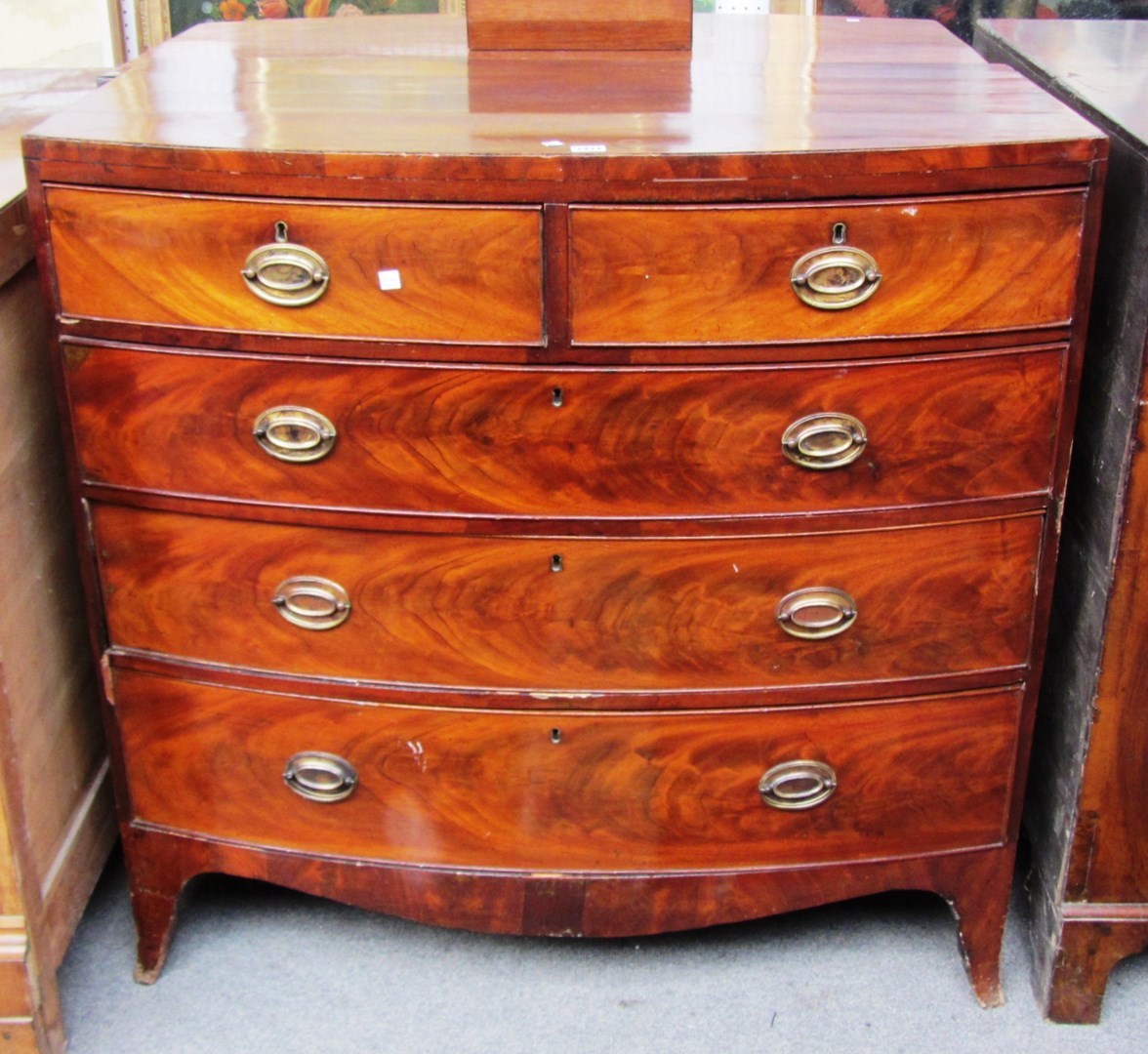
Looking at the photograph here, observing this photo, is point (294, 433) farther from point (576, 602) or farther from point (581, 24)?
point (581, 24)

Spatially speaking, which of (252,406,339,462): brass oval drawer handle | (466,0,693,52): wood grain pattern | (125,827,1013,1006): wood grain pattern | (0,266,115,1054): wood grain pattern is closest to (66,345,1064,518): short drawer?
(252,406,339,462): brass oval drawer handle

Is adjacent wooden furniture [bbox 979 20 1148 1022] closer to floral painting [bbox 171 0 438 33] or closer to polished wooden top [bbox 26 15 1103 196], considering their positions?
polished wooden top [bbox 26 15 1103 196]

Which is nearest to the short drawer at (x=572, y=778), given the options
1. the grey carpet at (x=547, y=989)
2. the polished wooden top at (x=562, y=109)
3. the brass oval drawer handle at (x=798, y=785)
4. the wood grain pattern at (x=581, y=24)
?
the brass oval drawer handle at (x=798, y=785)

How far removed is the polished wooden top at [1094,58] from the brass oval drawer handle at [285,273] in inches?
31.2

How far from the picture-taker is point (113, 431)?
146cm

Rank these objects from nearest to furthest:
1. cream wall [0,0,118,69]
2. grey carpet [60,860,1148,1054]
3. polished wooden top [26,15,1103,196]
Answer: polished wooden top [26,15,1103,196] → grey carpet [60,860,1148,1054] → cream wall [0,0,118,69]

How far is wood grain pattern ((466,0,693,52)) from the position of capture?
1.73 meters

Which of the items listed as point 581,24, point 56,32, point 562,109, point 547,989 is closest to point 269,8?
point 56,32

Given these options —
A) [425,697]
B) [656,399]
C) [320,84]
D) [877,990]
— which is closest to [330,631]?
[425,697]

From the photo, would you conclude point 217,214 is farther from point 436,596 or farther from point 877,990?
point 877,990

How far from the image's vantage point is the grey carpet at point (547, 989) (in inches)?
65.9

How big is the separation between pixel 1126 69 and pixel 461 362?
91 cm

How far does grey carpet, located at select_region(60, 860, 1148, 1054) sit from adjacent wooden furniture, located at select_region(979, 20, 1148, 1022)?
12 cm

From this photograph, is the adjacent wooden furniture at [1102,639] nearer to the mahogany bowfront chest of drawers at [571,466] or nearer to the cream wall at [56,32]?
the mahogany bowfront chest of drawers at [571,466]
